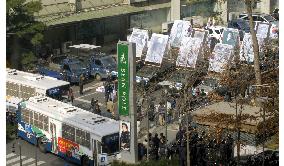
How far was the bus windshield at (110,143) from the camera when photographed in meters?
23.0

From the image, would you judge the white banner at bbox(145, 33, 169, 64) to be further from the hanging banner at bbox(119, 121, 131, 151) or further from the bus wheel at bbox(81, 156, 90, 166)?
the hanging banner at bbox(119, 121, 131, 151)

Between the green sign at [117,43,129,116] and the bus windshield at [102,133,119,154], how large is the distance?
1.69m

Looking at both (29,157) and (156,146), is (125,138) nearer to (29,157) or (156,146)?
(156,146)

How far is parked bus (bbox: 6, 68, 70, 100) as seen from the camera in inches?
1165

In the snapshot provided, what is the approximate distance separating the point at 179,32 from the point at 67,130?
17325 mm

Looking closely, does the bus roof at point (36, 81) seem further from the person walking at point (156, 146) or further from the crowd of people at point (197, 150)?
the person walking at point (156, 146)

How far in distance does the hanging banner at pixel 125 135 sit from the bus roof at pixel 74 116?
3.87 feet

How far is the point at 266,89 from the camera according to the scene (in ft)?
60.3

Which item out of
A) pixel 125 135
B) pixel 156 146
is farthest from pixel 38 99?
pixel 156 146

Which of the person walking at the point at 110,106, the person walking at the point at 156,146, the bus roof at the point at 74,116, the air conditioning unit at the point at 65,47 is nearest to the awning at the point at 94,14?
the air conditioning unit at the point at 65,47

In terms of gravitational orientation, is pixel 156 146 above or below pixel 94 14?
below

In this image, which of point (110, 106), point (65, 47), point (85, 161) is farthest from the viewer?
point (65, 47)

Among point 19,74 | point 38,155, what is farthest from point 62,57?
point 38,155

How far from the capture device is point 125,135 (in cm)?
2189
